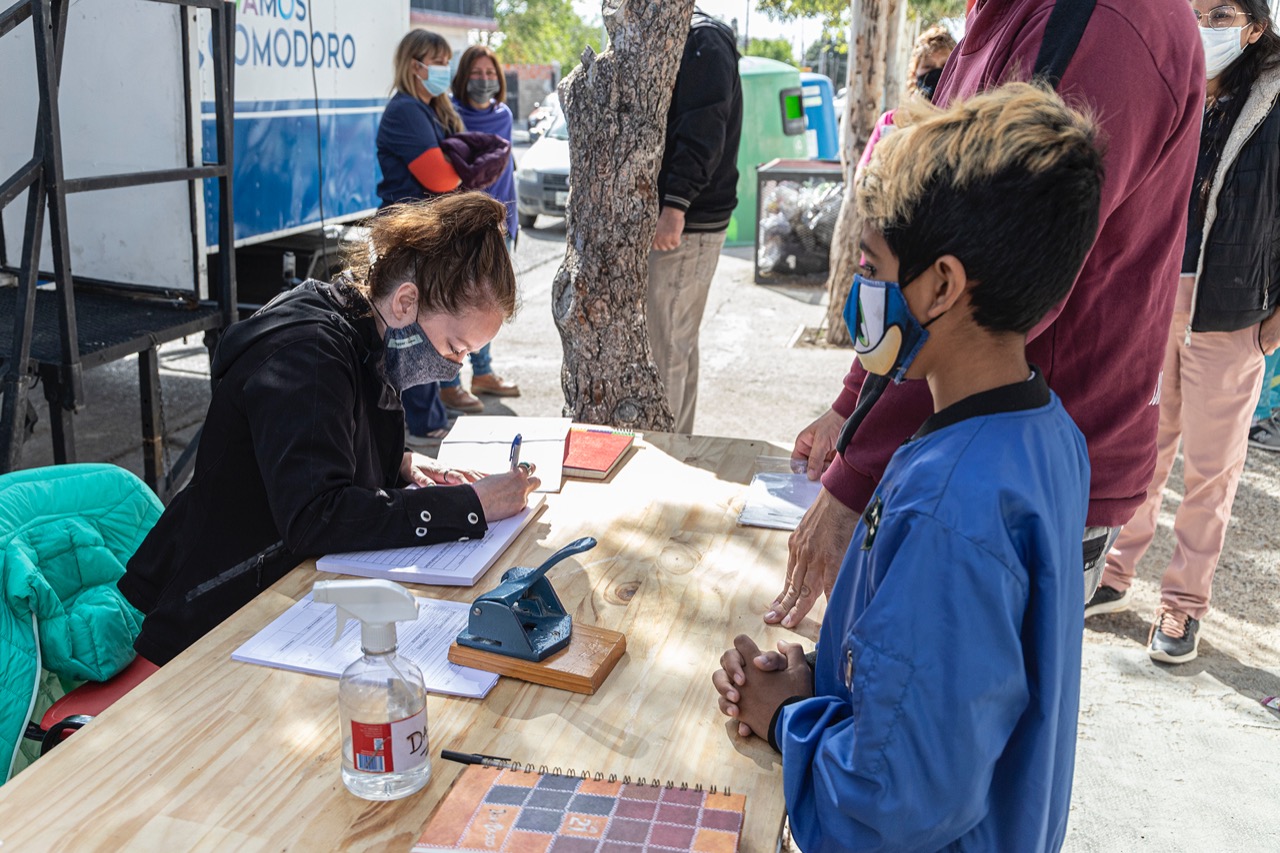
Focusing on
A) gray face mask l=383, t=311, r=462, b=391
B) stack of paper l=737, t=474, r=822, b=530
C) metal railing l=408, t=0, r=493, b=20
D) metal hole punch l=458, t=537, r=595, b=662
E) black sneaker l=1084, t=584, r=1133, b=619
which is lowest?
black sneaker l=1084, t=584, r=1133, b=619

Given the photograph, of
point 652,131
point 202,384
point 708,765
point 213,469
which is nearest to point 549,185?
point 202,384

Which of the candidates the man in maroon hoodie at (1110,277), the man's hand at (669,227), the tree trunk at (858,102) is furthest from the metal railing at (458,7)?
the man in maroon hoodie at (1110,277)

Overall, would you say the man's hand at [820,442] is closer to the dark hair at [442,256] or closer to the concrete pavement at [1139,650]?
the concrete pavement at [1139,650]

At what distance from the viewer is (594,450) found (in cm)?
265

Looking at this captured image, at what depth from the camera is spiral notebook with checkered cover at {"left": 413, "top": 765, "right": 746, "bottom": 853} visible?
1.24 metres

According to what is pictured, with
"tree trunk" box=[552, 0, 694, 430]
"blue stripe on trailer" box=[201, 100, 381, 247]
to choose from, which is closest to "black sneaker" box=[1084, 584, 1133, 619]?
"tree trunk" box=[552, 0, 694, 430]

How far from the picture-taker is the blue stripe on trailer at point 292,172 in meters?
5.39

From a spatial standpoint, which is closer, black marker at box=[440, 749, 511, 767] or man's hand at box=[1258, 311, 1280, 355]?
black marker at box=[440, 749, 511, 767]

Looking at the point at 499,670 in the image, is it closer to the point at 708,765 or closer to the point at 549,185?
the point at 708,765

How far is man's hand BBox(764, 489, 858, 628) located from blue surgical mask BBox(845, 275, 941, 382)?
0.46 metres

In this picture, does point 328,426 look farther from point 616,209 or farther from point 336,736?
point 616,209

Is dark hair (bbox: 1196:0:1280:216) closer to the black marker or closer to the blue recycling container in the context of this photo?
the black marker

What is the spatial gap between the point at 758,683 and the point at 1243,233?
2749 mm

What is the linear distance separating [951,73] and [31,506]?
71.5 inches
